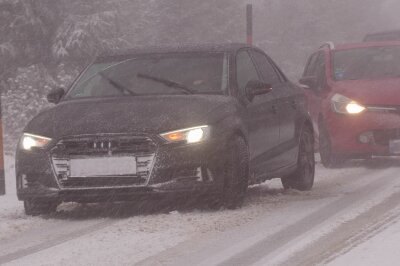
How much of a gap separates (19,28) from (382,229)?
23.8 m

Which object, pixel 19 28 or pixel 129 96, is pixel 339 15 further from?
pixel 129 96

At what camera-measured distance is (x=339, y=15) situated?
64.7 m

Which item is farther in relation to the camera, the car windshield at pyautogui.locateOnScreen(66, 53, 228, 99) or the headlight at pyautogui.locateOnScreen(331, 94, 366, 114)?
the headlight at pyautogui.locateOnScreen(331, 94, 366, 114)

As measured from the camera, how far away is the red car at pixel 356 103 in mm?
11500

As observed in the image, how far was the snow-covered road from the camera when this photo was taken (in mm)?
5625

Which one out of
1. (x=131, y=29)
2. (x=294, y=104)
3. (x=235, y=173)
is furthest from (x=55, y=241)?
(x=131, y=29)

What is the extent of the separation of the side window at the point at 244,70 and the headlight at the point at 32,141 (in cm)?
186

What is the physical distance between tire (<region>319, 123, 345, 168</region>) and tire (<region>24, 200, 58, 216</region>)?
16.2ft

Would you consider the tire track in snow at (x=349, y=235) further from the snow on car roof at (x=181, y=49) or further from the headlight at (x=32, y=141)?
the headlight at (x=32, y=141)

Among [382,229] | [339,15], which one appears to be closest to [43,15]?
[382,229]

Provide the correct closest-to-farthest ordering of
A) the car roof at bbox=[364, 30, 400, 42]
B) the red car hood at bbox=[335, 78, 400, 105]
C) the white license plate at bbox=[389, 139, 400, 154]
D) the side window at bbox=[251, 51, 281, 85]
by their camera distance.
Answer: the side window at bbox=[251, 51, 281, 85]
the white license plate at bbox=[389, 139, 400, 154]
the red car hood at bbox=[335, 78, 400, 105]
the car roof at bbox=[364, 30, 400, 42]

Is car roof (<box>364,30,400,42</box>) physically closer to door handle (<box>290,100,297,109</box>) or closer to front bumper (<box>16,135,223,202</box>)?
door handle (<box>290,100,297,109</box>)

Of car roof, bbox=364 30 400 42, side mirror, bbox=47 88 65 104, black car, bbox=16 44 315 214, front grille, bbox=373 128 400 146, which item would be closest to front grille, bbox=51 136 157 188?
black car, bbox=16 44 315 214

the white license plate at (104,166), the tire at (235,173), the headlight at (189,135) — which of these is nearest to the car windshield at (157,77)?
the tire at (235,173)
